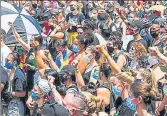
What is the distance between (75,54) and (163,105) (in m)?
2.38

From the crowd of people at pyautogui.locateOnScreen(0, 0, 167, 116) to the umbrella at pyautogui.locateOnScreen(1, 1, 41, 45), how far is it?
29 centimetres

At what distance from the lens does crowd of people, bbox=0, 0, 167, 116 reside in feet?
17.7

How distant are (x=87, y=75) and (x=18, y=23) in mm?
3477

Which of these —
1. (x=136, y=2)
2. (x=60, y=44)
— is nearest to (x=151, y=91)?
(x=60, y=44)

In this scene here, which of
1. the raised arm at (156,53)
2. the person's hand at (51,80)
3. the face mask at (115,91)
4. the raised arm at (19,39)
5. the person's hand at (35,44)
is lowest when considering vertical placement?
the raised arm at (19,39)

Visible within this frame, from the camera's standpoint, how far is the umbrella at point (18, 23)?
10.2 meters

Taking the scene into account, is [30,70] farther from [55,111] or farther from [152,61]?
[55,111]

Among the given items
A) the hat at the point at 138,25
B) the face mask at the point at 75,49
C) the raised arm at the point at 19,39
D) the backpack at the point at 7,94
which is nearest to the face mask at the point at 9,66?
the backpack at the point at 7,94

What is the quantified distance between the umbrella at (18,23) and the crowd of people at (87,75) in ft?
0.96

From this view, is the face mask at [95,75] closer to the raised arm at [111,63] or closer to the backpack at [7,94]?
the raised arm at [111,63]

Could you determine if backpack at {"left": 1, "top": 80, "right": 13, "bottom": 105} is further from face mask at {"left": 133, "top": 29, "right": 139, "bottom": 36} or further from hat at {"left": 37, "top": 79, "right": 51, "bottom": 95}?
face mask at {"left": 133, "top": 29, "right": 139, "bottom": 36}

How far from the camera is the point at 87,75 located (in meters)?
7.54

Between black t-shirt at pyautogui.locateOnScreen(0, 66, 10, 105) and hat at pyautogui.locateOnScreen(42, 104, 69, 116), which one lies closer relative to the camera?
hat at pyautogui.locateOnScreen(42, 104, 69, 116)

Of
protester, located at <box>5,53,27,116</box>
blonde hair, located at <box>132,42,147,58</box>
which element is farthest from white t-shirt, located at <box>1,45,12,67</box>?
blonde hair, located at <box>132,42,147,58</box>
